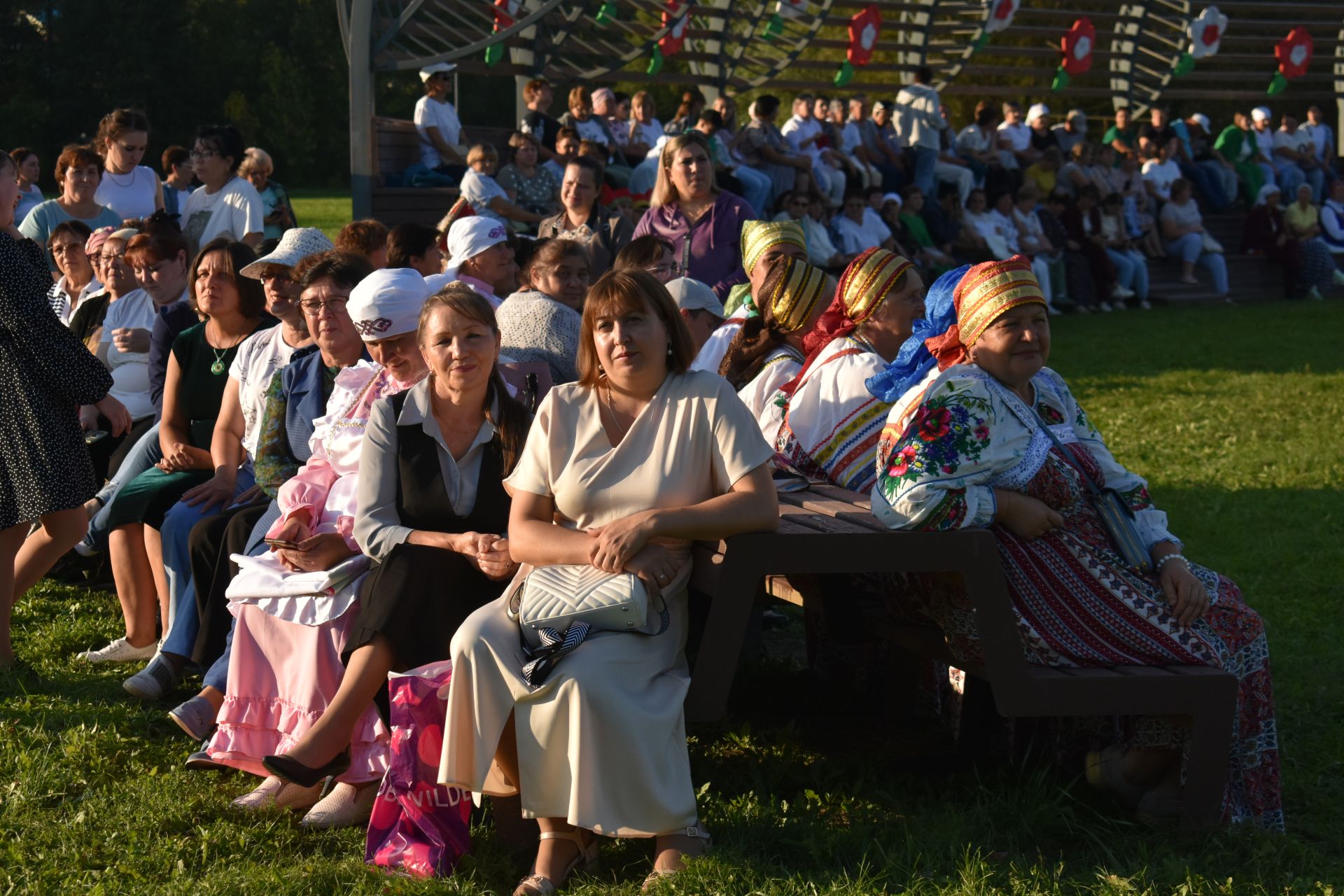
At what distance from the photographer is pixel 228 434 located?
5.84 m

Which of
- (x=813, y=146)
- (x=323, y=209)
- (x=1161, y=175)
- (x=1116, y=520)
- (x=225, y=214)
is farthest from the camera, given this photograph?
(x=323, y=209)

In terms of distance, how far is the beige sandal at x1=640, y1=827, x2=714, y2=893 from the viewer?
3580 mm

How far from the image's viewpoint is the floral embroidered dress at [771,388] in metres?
→ 5.12

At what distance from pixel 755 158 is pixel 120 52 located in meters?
30.3

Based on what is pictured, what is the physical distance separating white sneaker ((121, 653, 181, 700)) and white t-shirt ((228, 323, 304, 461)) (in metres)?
0.85

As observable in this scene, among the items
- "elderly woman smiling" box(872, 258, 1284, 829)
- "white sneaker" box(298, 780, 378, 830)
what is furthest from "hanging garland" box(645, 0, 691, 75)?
"white sneaker" box(298, 780, 378, 830)

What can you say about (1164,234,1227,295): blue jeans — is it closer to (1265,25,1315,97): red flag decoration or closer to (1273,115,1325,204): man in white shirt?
(1273,115,1325,204): man in white shirt

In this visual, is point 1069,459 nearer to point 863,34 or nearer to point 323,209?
point 863,34

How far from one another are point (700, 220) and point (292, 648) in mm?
4350

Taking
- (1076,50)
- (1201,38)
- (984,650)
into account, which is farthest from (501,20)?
(1201,38)

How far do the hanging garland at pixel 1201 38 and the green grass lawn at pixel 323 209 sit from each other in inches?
579

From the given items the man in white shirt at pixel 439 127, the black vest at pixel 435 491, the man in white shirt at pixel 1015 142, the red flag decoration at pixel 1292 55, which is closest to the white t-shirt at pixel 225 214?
the man in white shirt at pixel 439 127

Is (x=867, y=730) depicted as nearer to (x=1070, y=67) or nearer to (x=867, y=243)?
(x=867, y=243)

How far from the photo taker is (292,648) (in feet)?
14.9
